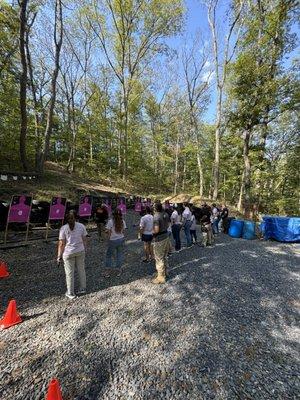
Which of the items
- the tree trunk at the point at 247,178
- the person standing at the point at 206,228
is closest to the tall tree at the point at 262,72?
the tree trunk at the point at 247,178

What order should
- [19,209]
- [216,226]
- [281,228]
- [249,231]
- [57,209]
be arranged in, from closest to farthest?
[19,209], [57,209], [281,228], [249,231], [216,226]

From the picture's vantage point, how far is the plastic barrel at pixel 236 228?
1355cm

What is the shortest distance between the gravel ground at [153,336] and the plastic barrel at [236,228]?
6.47 m

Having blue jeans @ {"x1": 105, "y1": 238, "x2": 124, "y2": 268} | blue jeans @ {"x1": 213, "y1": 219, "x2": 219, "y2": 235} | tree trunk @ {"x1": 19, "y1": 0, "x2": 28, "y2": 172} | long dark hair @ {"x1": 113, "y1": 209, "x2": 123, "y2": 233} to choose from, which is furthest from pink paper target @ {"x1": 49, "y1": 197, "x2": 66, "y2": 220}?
blue jeans @ {"x1": 213, "y1": 219, "x2": 219, "y2": 235}

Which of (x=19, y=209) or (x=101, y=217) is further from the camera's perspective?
(x=101, y=217)

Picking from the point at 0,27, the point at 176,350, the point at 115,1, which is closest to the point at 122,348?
the point at 176,350

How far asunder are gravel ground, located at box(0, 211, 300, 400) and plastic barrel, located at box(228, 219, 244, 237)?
6.47 meters

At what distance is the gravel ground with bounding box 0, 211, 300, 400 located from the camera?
2986 millimetres

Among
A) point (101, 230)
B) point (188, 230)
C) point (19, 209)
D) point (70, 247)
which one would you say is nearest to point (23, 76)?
point (19, 209)

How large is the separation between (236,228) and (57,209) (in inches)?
373

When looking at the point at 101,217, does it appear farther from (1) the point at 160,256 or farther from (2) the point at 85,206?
(1) the point at 160,256

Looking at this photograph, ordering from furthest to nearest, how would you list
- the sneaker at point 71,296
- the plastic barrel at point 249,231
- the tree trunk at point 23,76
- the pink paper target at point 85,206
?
1. the tree trunk at point 23,76
2. the plastic barrel at point 249,231
3. the pink paper target at point 85,206
4. the sneaker at point 71,296

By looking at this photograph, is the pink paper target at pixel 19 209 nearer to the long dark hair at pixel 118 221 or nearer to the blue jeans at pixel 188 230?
the long dark hair at pixel 118 221

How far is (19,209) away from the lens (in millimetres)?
8719
